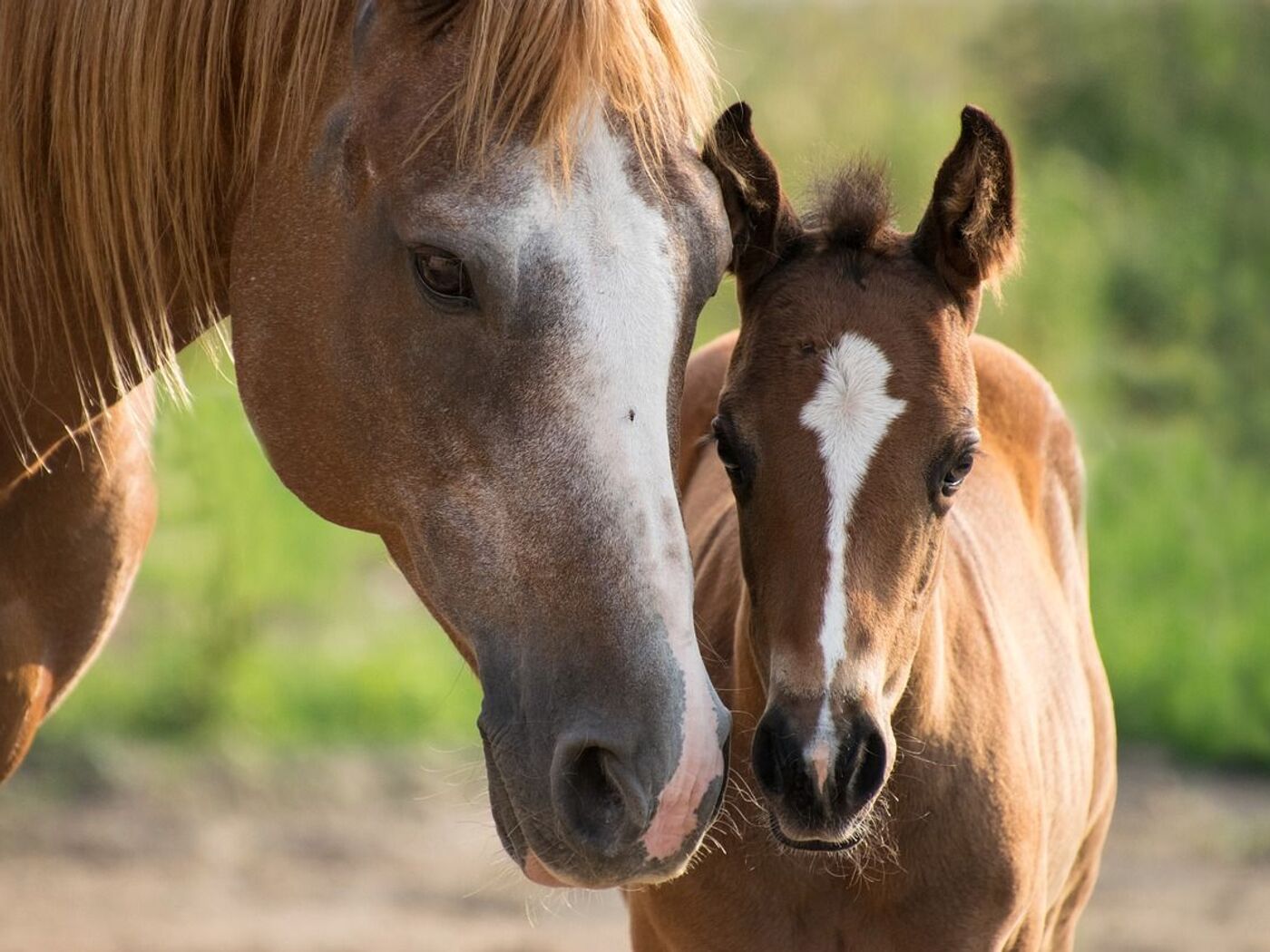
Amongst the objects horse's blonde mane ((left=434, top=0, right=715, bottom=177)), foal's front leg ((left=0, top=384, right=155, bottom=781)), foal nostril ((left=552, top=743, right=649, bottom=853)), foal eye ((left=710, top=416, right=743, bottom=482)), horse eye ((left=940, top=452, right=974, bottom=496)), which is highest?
horse's blonde mane ((left=434, top=0, right=715, bottom=177))

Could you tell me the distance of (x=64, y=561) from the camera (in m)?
2.51

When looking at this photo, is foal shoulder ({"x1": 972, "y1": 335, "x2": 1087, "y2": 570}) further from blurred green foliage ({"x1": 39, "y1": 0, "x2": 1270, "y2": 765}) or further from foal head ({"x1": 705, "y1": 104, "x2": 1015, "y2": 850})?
foal head ({"x1": 705, "y1": 104, "x2": 1015, "y2": 850})

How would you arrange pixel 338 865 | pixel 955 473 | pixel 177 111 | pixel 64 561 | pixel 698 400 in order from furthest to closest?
pixel 338 865, pixel 698 400, pixel 64 561, pixel 955 473, pixel 177 111

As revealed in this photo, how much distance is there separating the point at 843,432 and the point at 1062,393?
Result: 21.6 ft

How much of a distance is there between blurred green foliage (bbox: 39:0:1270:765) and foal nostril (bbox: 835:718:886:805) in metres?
1.07

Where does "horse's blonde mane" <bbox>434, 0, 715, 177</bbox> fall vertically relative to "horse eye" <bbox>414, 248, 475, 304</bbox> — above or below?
above

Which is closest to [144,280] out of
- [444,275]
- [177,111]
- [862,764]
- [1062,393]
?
[177,111]

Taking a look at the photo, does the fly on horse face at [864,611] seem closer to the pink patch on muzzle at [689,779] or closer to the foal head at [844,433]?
the foal head at [844,433]

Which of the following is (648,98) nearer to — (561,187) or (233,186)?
(561,187)

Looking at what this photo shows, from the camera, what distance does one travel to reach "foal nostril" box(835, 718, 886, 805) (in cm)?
208

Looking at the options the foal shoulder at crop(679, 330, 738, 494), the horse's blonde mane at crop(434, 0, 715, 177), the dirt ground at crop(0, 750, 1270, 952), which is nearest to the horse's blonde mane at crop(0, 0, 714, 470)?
the horse's blonde mane at crop(434, 0, 715, 177)

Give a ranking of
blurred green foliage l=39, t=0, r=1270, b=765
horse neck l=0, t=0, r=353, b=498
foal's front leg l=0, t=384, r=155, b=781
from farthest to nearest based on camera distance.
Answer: blurred green foliage l=39, t=0, r=1270, b=765, foal's front leg l=0, t=384, r=155, b=781, horse neck l=0, t=0, r=353, b=498

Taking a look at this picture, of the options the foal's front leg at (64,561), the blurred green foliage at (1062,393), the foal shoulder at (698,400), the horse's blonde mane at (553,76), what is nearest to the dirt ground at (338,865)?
the blurred green foliage at (1062,393)

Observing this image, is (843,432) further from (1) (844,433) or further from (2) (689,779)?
(2) (689,779)
